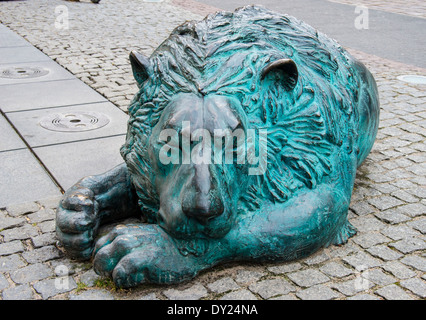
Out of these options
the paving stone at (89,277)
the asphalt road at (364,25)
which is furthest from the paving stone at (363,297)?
the asphalt road at (364,25)

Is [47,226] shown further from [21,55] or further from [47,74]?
[21,55]

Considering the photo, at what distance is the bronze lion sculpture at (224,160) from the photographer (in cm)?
287

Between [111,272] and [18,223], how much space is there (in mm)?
1196

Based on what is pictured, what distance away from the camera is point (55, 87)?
7121 mm

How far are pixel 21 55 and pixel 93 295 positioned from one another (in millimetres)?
6558

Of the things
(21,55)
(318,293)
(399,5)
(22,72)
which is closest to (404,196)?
(318,293)

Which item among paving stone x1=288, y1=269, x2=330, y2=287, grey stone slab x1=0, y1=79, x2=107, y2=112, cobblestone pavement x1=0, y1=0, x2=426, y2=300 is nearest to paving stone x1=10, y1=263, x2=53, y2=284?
cobblestone pavement x1=0, y1=0, x2=426, y2=300

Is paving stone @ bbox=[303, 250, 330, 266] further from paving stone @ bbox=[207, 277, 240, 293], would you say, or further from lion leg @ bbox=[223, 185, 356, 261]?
paving stone @ bbox=[207, 277, 240, 293]

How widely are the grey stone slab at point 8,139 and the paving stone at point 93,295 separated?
2.59m

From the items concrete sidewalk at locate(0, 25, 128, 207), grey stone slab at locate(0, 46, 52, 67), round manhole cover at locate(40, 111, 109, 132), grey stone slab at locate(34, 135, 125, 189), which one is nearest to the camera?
concrete sidewalk at locate(0, 25, 128, 207)

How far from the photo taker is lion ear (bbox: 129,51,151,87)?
3.20m

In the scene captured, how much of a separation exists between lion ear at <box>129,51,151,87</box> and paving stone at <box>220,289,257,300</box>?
1.35 metres

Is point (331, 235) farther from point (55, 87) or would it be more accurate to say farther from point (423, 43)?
point (423, 43)
